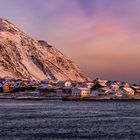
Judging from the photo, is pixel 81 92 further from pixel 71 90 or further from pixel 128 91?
pixel 128 91

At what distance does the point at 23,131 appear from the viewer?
44906 mm

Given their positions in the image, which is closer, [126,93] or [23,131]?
[23,131]

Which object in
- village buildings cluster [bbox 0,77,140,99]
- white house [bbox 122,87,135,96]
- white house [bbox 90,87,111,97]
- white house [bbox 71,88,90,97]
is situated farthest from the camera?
white house [bbox 122,87,135,96]

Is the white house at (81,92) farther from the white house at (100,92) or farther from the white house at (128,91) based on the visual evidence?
the white house at (128,91)

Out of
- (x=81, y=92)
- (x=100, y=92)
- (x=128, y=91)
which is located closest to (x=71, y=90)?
(x=100, y=92)

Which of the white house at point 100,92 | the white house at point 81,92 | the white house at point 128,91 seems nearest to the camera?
the white house at point 81,92

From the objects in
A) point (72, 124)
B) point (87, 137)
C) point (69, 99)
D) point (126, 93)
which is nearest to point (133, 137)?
point (87, 137)

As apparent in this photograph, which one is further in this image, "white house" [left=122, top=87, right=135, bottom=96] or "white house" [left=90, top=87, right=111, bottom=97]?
"white house" [left=122, top=87, right=135, bottom=96]

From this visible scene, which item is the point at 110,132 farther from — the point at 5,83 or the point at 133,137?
the point at 5,83

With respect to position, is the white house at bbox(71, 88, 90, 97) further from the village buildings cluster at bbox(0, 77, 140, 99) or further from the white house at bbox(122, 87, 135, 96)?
the white house at bbox(122, 87, 135, 96)

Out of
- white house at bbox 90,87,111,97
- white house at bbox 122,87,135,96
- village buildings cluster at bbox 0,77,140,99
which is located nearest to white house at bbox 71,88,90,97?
village buildings cluster at bbox 0,77,140,99

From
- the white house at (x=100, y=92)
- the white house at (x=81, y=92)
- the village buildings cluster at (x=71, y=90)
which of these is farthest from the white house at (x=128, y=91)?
the white house at (x=81, y=92)

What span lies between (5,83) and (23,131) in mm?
140863

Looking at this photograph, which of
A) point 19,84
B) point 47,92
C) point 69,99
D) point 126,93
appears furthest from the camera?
point 19,84
